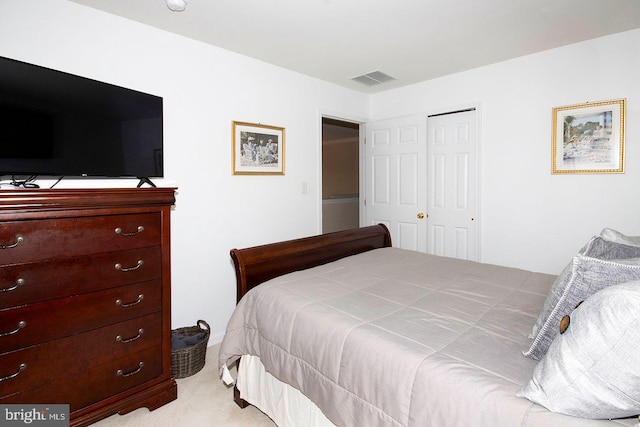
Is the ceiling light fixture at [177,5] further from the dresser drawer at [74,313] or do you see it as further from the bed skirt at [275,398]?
the bed skirt at [275,398]

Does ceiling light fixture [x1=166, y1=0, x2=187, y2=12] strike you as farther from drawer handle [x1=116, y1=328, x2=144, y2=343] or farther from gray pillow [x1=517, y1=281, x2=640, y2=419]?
gray pillow [x1=517, y1=281, x2=640, y2=419]

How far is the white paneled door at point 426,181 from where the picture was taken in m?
3.71

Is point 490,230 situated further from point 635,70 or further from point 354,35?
point 354,35

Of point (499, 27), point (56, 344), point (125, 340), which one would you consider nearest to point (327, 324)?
point (125, 340)

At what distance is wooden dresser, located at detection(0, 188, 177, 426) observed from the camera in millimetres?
1558

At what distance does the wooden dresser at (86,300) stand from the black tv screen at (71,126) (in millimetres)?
395

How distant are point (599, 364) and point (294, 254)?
1833mm

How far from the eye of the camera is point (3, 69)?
1.68m

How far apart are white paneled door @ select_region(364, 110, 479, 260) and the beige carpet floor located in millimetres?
2746

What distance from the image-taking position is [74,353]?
68.2 inches

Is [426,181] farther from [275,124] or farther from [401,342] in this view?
[401,342]

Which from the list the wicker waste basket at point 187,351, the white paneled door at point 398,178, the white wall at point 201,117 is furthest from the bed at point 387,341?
the white paneled door at point 398,178

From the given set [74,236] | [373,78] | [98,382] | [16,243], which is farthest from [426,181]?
[16,243]

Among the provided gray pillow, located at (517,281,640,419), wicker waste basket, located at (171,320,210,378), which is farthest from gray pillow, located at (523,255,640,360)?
wicker waste basket, located at (171,320,210,378)
